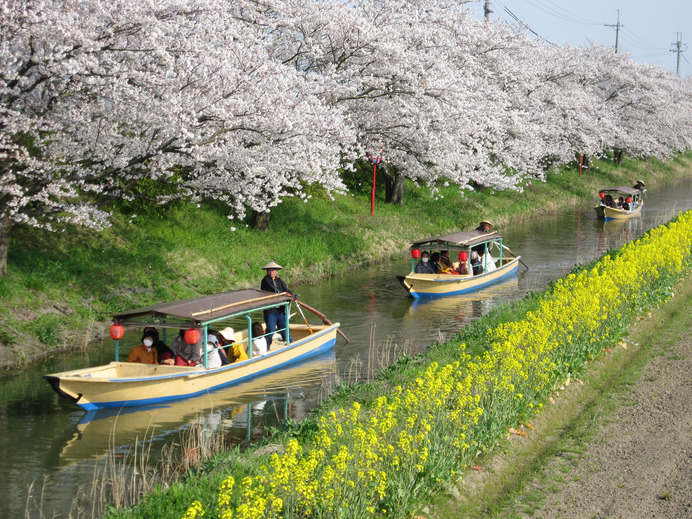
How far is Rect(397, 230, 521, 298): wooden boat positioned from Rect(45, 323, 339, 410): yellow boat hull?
903cm

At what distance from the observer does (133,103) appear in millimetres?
19062

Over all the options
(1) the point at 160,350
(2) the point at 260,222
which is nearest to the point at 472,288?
(2) the point at 260,222

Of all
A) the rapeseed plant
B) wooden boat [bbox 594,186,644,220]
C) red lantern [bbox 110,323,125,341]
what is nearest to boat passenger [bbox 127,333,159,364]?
red lantern [bbox 110,323,125,341]

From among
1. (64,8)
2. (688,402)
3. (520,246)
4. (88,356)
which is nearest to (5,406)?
(88,356)

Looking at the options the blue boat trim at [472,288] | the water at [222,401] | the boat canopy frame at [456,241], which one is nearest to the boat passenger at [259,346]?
the water at [222,401]

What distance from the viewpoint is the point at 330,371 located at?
17.8 metres

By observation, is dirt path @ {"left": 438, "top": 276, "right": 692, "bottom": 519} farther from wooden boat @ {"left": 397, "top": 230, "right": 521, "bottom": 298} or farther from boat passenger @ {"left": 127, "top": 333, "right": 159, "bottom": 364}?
wooden boat @ {"left": 397, "top": 230, "right": 521, "bottom": 298}

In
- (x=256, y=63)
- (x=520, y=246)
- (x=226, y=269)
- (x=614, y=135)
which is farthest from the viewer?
(x=614, y=135)

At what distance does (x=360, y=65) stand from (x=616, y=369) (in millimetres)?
17347

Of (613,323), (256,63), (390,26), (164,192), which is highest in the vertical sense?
(390,26)

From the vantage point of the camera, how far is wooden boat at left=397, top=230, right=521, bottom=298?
26.0 m

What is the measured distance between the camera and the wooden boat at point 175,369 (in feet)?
47.3

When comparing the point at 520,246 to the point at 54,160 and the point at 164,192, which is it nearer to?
the point at 164,192

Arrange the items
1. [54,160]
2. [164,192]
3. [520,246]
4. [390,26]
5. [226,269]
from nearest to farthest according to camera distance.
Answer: [54,160] → [226,269] → [164,192] → [390,26] → [520,246]
